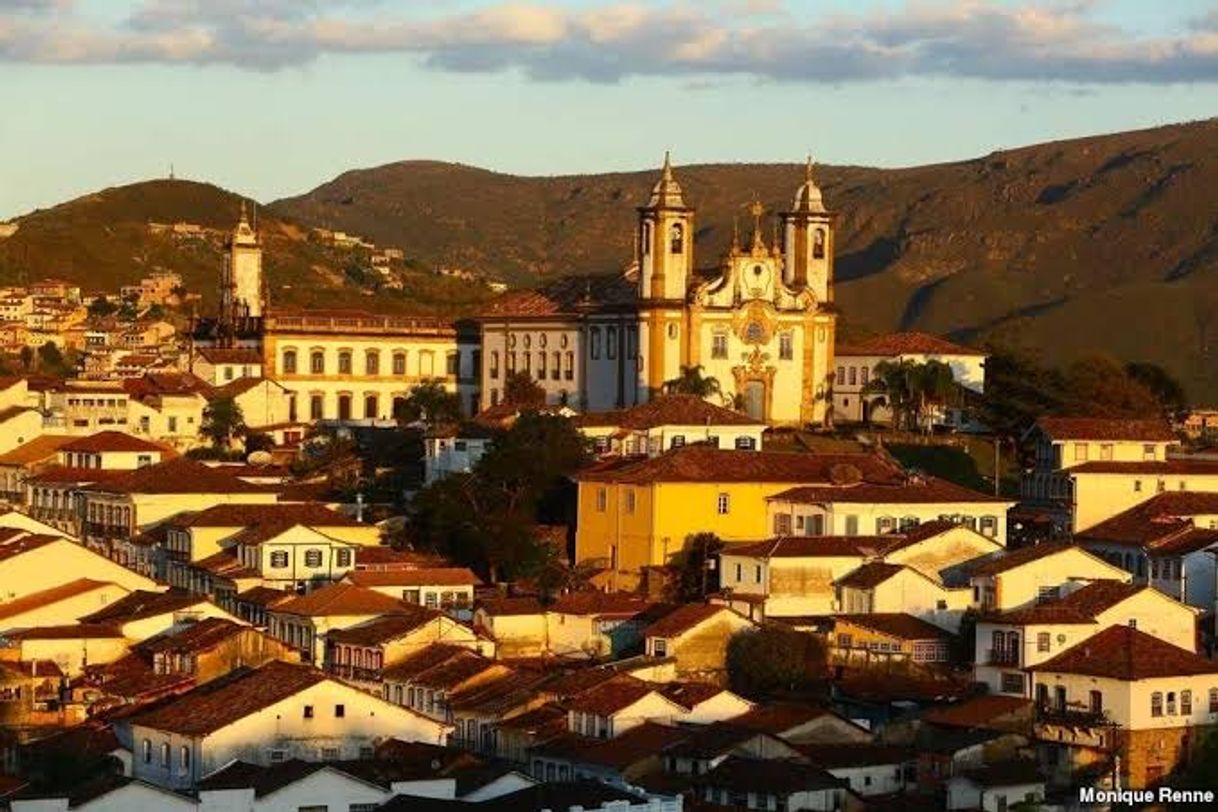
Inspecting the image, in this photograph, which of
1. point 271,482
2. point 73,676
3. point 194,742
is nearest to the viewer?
point 194,742

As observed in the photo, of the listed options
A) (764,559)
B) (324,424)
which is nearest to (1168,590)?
(764,559)

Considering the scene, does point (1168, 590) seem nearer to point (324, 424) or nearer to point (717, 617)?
point (717, 617)

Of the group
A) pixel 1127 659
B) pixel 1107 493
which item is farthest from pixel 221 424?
pixel 1127 659

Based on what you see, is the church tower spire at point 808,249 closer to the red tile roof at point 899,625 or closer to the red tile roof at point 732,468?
the red tile roof at point 732,468

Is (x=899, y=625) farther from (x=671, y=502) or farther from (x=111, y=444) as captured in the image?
(x=111, y=444)

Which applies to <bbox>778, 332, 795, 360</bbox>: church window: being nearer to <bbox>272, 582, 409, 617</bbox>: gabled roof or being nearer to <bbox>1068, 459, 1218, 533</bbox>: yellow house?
<bbox>1068, 459, 1218, 533</bbox>: yellow house

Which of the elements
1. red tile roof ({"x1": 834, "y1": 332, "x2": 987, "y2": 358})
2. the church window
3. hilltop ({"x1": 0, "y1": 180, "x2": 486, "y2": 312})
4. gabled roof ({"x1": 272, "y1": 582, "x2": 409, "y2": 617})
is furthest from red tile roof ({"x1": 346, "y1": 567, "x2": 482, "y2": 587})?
hilltop ({"x1": 0, "y1": 180, "x2": 486, "y2": 312})
